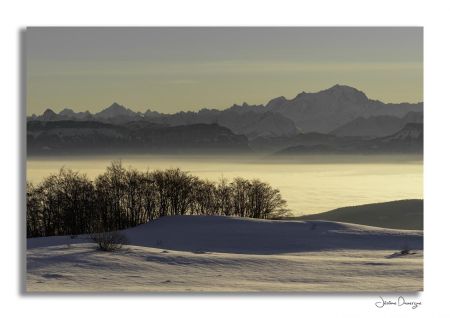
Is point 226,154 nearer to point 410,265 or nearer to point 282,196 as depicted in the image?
point 282,196

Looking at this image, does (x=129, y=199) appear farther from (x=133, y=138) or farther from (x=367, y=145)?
(x=367, y=145)

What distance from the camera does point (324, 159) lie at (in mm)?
14336

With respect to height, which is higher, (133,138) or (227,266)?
(133,138)

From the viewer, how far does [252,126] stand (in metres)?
14.5

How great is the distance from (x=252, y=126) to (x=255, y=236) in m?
3.22

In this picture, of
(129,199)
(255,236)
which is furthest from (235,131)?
(129,199)

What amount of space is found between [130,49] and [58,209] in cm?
510

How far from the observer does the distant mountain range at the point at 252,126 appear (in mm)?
14000

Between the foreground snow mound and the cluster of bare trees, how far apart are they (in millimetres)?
442

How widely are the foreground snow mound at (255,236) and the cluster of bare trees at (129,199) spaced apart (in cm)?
44
